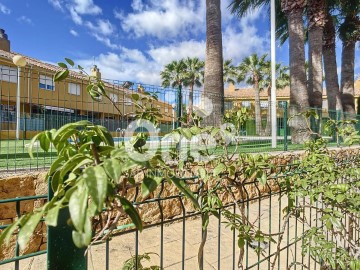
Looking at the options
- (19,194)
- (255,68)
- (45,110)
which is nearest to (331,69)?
(45,110)

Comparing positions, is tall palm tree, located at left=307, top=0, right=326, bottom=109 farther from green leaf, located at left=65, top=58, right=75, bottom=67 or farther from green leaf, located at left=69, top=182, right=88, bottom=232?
green leaf, located at left=69, top=182, right=88, bottom=232

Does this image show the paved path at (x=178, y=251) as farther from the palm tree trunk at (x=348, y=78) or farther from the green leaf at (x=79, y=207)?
the palm tree trunk at (x=348, y=78)

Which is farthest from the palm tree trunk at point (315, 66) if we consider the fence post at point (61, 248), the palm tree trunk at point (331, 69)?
the fence post at point (61, 248)

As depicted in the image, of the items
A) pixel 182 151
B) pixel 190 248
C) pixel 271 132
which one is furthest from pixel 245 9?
pixel 182 151

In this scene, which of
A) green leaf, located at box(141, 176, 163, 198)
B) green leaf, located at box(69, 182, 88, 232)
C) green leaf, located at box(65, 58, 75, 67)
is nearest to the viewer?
green leaf, located at box(69, 182, 88, 232)

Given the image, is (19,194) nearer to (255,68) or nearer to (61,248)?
(61,248)

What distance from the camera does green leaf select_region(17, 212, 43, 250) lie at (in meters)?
0.56

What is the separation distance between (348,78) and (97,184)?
59.4 ft

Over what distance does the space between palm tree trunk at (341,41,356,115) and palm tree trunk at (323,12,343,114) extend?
1.03m

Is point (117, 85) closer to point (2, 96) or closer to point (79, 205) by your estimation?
point (2, 96)

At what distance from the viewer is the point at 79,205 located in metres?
0.54

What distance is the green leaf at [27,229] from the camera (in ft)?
1.85

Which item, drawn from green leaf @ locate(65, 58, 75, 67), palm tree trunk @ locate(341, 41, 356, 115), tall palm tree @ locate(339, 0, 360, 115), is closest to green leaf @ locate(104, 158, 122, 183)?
green leaf @ locate(65, 58, 75, 67)

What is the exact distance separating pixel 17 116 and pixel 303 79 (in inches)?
366
